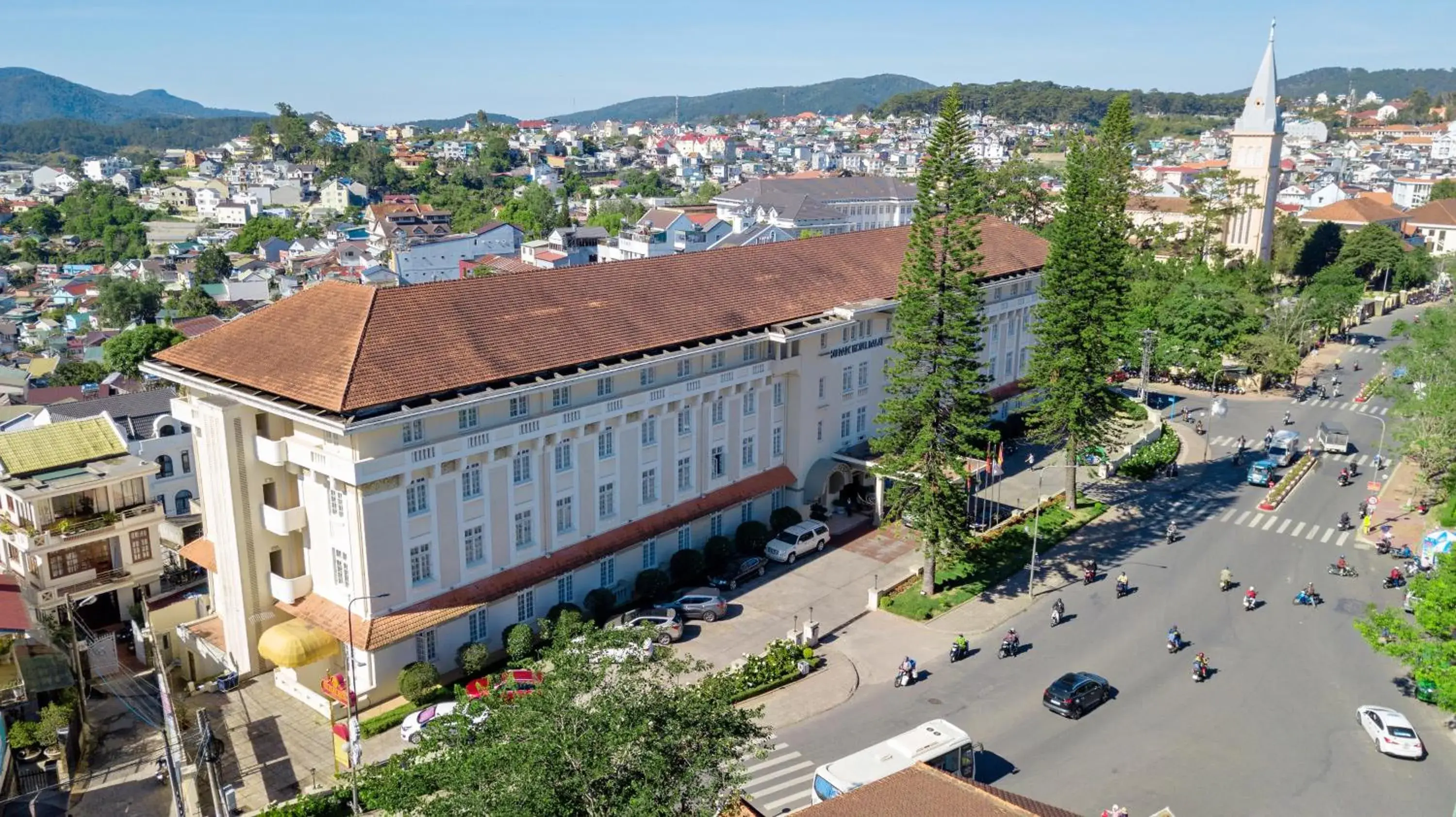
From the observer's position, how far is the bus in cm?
2647

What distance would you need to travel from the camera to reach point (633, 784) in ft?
57.0

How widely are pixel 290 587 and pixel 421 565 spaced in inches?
178

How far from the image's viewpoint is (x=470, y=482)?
113 ft

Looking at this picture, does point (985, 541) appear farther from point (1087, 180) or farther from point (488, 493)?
point (488, 493)

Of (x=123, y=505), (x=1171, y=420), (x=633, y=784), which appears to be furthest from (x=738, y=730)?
(x=1171, y=420)

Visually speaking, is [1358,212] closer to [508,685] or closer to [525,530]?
[525,530]

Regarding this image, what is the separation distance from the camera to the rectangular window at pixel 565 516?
122ft

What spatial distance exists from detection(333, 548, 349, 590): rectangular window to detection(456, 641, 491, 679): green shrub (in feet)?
13.9

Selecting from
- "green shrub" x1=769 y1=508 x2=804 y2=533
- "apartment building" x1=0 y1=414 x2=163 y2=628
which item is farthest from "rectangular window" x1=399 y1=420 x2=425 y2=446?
"green shrub" x1=769 y1=508 x2=804 y2=533

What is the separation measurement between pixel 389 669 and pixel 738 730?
17.1 m

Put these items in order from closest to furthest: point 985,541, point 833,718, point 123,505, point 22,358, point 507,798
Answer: point 507,798, point 833,718, point 123,505, point 985,541, point 22,358

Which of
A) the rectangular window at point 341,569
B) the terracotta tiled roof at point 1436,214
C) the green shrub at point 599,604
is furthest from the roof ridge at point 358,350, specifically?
the terracotta tiled roof at point 1436,214

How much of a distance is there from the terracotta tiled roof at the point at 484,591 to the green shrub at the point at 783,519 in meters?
2.94

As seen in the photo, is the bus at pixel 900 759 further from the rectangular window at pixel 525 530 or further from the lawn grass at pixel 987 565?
the rectangular window at pixel 525 530
